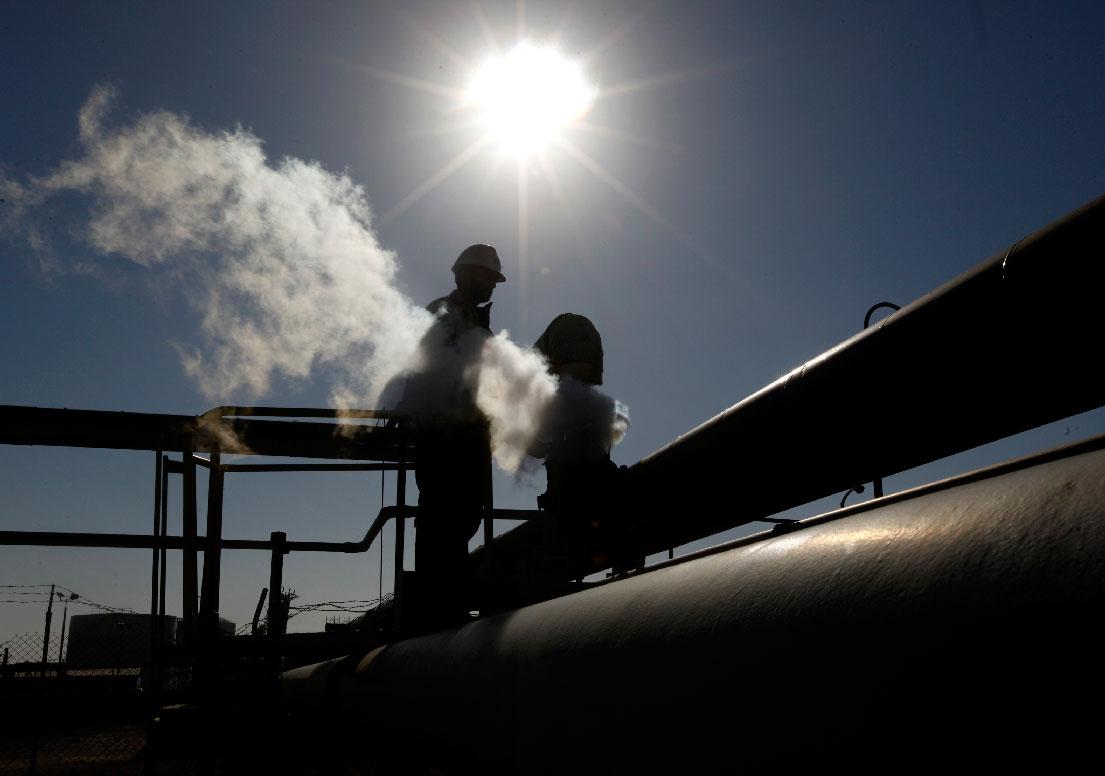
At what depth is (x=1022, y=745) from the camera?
2.81 ft

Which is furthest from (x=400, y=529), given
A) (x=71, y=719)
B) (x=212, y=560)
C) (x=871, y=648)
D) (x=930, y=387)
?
(x=71, y=719)

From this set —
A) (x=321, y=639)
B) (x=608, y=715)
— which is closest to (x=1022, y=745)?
(x=608, y=715)

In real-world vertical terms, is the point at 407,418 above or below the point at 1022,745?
above

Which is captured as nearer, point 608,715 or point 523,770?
point 608,715

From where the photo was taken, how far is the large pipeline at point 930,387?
2.14 m

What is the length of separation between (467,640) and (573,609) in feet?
2.38

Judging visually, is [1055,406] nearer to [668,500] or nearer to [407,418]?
[668,500]

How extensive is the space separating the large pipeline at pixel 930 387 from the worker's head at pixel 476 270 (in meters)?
3.21

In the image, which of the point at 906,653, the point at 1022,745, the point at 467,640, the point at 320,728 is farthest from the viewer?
the point at 320,728

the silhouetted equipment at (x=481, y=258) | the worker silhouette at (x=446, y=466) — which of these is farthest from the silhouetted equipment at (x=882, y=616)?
the silhouetted equipment at (x=481, y=258)

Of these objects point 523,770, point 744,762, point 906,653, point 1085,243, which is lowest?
point 523,770

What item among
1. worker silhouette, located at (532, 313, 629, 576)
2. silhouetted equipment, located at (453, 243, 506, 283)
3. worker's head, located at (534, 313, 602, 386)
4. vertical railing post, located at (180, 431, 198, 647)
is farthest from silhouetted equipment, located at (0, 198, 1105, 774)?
silhouetted equipment, located at (453, 243, 506, 283)

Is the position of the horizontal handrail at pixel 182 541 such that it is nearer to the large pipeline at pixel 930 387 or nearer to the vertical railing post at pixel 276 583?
the vertical railing post at pixel 276 583

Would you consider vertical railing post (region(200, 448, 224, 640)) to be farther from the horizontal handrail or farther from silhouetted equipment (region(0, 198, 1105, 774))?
silhouetted equipment (region(0, 198, 1105, 774))
